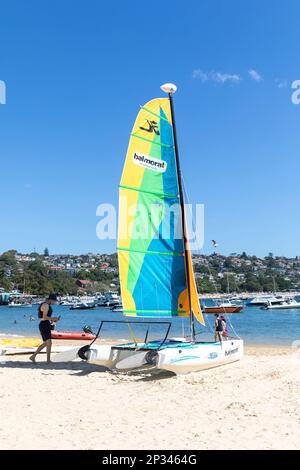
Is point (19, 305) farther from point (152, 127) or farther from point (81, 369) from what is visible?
point (152, 127)

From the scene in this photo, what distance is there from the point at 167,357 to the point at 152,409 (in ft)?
8.96

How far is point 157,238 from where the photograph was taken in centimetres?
1281

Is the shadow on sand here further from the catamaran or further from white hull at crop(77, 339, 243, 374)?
white hull at crop(77, 339, 243, 374)

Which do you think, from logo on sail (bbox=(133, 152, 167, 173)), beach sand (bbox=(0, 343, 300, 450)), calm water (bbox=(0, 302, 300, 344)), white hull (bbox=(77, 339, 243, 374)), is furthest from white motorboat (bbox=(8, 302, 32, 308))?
white hull (bbox=(77, 339, 243, 374))

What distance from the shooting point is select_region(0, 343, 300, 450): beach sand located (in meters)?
6.20

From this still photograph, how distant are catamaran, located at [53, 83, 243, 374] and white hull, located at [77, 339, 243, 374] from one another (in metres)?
0.03

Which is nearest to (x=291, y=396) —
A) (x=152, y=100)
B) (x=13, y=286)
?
(x=152, y=100)

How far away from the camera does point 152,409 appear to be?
26.8 ft

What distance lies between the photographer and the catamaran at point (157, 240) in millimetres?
12273

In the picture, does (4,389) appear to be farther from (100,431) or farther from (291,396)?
(291,396)

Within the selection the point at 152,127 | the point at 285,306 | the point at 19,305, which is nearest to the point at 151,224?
the point at 152,127

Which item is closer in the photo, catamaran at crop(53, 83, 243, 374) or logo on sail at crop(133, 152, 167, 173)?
catamaran at crop(53, 83, 243, 374)

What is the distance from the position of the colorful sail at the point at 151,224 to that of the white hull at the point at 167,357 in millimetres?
1136

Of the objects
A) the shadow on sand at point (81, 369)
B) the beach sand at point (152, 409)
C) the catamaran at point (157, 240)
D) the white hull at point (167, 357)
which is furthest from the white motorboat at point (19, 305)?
the white hull at point (167, 357)
